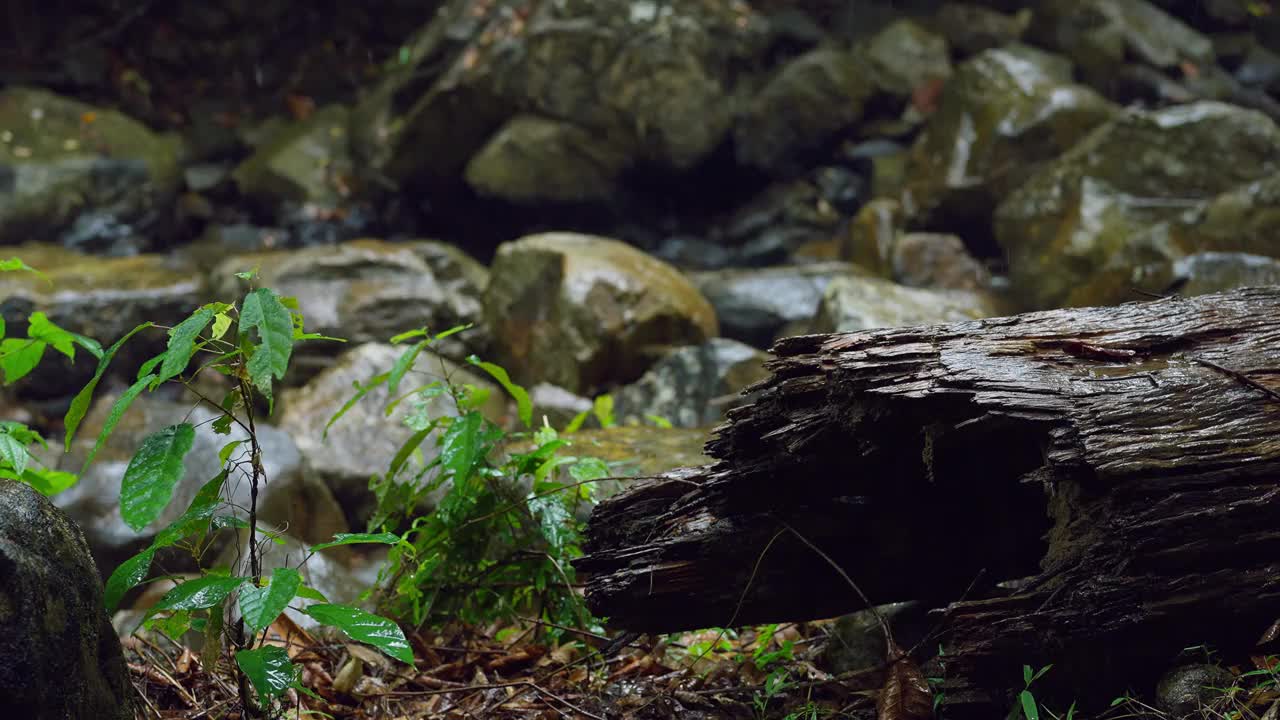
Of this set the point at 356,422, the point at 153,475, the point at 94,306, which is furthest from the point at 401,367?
the point at 94,306

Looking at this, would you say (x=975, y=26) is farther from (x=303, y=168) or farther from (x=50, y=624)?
Answer: (x=50, y=624)

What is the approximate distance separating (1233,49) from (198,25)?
13.2 meters

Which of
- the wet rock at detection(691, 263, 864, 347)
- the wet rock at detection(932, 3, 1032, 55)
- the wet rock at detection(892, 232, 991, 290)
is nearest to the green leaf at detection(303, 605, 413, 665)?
the wet rock at detection(691, 263, 864, 347)

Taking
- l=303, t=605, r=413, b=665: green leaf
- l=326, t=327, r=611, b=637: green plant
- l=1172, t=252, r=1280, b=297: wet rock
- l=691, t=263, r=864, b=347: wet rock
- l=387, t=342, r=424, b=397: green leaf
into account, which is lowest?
l=691, t=263, r=864, b=347: wet rock

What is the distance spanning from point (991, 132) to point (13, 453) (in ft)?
28.6

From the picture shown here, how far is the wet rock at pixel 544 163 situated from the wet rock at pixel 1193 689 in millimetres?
8653

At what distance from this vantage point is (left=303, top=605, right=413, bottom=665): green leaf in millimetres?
1687

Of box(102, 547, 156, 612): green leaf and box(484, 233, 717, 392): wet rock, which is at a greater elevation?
box(102, 547, 156, 612): green leaf

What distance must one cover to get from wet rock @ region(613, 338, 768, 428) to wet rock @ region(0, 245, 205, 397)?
396cm

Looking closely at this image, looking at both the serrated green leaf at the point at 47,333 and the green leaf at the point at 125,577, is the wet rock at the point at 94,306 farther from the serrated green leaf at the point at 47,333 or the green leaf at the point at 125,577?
the green leaf at the point at 125,577

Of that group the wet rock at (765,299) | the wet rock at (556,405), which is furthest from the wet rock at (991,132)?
the wet rock at (556,405)

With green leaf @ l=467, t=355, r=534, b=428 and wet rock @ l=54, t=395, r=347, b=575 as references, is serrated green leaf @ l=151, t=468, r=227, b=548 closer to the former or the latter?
green leaf @ l=467, t=355, r=534, b=428

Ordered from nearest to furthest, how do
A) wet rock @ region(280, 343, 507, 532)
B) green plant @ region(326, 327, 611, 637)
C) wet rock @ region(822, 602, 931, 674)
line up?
wet rock @ region(822, 602, 931, 674) → green plant @ region(326, 327, 611, 637) → wet rock @ region(280, 343, 507, 532)

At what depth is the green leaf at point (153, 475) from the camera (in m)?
1.75
